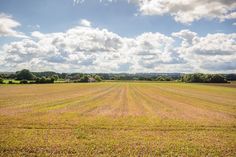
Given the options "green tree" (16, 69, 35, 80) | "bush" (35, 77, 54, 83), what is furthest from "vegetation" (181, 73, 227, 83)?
"green tree" (16, 69, 35, 80)

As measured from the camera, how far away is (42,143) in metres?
11.9

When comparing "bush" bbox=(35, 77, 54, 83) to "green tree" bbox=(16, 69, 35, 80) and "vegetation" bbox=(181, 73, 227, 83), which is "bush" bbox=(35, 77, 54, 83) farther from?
"vegetation" bbox=(181, 73, 227, 83)

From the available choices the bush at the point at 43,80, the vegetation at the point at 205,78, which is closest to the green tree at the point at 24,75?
the bush at the point at 43,80

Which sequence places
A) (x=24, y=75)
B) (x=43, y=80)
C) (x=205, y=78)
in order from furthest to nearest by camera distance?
(x=24, y=75)
(x=205, y=78)
(x=43, y=80)

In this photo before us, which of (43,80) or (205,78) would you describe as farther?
(205,78)

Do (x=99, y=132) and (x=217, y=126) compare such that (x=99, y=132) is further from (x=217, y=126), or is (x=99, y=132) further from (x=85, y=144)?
(x=217, y=126)

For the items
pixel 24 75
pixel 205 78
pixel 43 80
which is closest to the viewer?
pixel 43 80

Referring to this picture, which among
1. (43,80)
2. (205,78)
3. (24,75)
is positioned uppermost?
(24,75)

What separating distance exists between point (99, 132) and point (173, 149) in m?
4.84

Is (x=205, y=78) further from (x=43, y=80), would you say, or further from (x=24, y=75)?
(x=24, y=75)

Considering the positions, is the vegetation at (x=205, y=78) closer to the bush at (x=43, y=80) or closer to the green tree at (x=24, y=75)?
the bush at (x=43, y=80)

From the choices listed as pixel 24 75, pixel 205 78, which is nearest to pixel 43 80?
pixel 24 75

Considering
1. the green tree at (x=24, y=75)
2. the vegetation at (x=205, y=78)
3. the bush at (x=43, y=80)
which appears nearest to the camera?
the bush at (x=43, y=80)

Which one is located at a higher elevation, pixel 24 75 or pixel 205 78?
pixel 24 75
